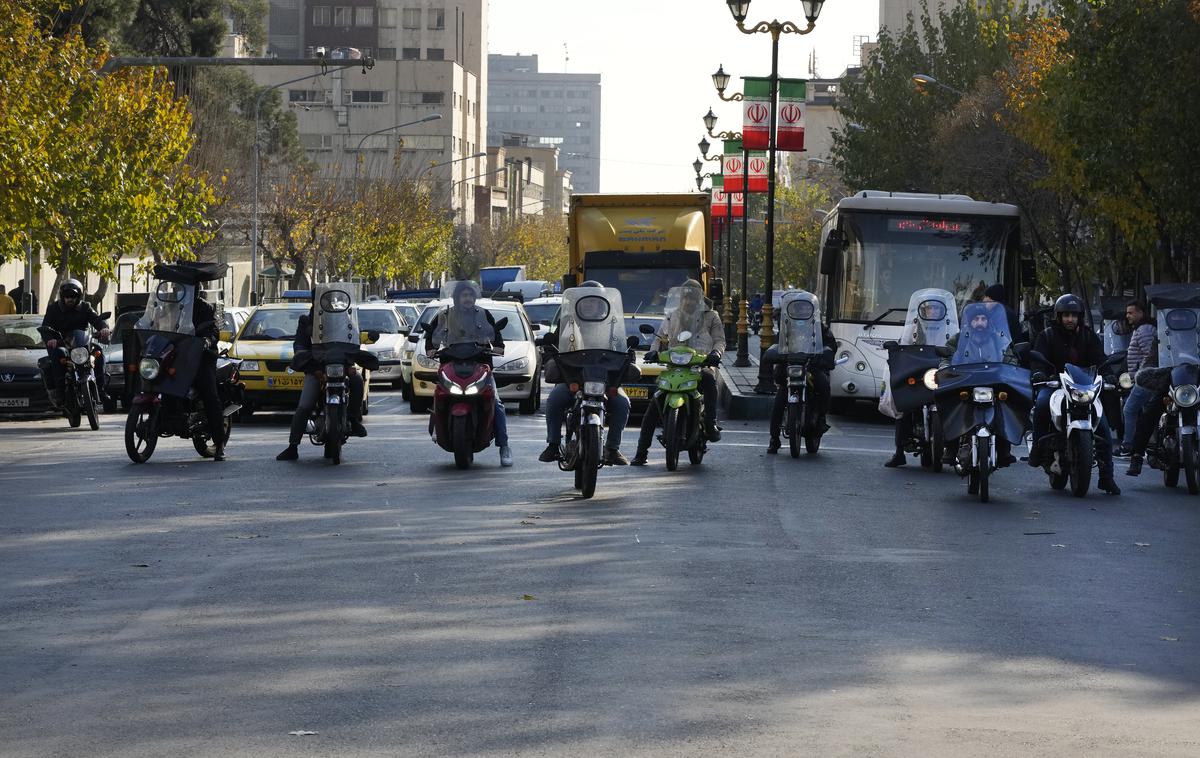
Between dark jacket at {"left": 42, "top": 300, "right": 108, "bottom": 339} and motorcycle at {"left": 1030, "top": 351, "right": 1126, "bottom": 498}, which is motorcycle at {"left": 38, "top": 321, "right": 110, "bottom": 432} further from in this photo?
motorcycle at {"left": 1030, "top": 351, "right": 1126, "bottom": 498}

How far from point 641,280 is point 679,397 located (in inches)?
557

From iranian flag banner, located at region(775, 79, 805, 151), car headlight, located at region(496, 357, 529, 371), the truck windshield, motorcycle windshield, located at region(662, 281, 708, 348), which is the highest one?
iranian flag banner, located at region(775, 79, 805, 151)

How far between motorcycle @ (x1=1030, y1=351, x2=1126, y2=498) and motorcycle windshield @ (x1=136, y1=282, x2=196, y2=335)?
764 cm

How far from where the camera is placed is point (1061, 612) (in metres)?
9.25

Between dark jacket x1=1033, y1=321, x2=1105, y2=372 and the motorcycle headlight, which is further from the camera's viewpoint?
dark jacket x1=1033, y1=321, x2=1105, y2=372

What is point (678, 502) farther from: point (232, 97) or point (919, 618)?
point (232, 97)

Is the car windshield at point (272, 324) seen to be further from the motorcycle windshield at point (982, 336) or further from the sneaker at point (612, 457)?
the motorcycle windshield at point (982, 336)

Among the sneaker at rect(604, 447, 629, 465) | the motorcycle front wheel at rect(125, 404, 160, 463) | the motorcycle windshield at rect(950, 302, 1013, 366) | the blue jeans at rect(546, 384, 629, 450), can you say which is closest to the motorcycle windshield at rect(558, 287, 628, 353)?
the blue jeans at rect(546, 384, 629, 450)

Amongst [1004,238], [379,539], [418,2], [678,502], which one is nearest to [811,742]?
[379,539]

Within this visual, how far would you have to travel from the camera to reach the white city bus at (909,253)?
85.9 feet

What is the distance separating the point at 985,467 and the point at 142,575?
7282 millimetres

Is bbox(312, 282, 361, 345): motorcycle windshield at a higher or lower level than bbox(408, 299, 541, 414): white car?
higher

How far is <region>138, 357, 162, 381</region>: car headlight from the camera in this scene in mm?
16859

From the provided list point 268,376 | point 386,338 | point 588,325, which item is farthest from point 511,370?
point 588,325
